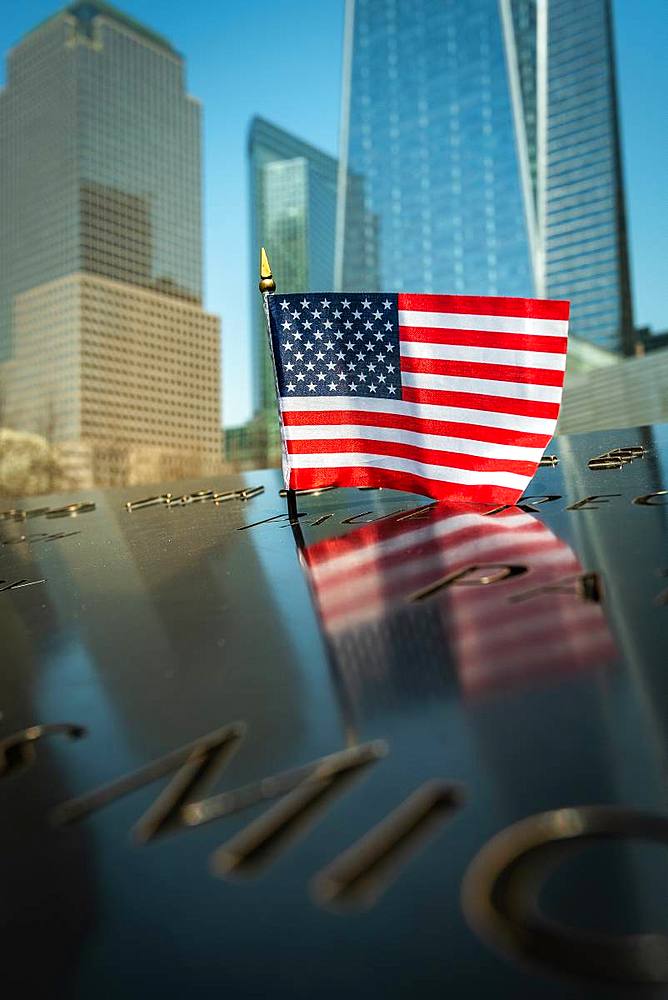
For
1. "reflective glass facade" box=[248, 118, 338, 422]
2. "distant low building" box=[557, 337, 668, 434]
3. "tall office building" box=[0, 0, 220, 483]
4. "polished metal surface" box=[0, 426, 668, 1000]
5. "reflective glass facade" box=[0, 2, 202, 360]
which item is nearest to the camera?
"polished metal surface" box=[0, 426, 668, 1000]

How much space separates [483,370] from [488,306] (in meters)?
0.24

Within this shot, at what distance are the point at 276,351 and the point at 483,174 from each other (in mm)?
89550

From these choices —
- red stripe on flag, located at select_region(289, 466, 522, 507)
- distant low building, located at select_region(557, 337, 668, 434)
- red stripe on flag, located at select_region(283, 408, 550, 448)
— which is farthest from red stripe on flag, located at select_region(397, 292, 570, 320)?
distant low building, located at select_region(557, 337, 668, 434)

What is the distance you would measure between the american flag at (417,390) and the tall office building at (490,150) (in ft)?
252

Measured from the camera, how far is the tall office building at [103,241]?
8381cm

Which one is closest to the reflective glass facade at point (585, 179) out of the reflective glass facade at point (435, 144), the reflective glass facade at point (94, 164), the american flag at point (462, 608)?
the reflective glass facade at point (435, 144)

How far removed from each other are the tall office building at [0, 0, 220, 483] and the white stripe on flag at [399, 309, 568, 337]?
79.5m

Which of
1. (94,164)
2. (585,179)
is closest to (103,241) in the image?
(94,164)

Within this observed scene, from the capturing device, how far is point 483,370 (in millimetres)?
3219

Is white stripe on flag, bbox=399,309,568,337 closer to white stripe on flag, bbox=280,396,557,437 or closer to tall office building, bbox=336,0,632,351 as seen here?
white stripe on flag, bbox=280,396,557,437

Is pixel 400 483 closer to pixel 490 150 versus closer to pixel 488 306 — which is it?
pixel 488 306

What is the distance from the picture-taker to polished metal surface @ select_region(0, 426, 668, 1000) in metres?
0.74

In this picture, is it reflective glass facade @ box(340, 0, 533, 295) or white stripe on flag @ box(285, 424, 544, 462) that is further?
reflective glass facade @ box(340, 0, 533, 295)

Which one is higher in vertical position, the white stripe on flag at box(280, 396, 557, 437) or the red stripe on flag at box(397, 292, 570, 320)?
the red stripe on flag at box(397, 292, 570, 320)
